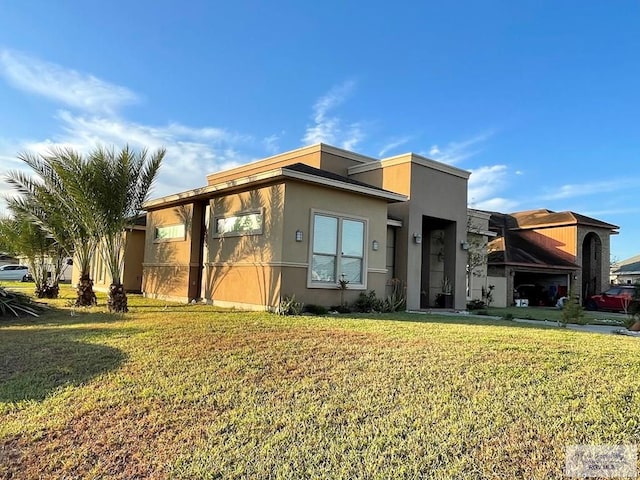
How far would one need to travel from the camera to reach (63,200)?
42.2 feet

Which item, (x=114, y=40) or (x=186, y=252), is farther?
(x=186, y=252)

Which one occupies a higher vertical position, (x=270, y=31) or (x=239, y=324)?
(x=270, y=31)

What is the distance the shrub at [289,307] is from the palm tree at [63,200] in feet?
17.3

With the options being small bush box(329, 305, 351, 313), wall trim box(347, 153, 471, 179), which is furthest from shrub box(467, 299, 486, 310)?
small bush box(329, 305, 351, 313)

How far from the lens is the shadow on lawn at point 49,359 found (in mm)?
5645

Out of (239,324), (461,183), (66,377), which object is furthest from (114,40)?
(461,183)

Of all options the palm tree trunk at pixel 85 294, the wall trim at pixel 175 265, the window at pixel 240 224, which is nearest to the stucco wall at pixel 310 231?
the window at pixel 240 224

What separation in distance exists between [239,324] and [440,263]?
10.1 meters

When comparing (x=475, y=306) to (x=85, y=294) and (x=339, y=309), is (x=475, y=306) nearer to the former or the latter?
(x=339, y=309)

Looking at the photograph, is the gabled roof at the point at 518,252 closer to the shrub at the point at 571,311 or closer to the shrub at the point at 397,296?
the shrub at the point at 397,296

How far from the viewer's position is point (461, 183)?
16.5 metres

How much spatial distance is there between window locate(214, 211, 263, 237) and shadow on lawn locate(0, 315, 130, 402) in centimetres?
468

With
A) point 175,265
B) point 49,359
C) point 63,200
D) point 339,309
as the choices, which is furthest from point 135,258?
point 49,359

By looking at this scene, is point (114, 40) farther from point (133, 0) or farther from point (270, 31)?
point (270, 31)
